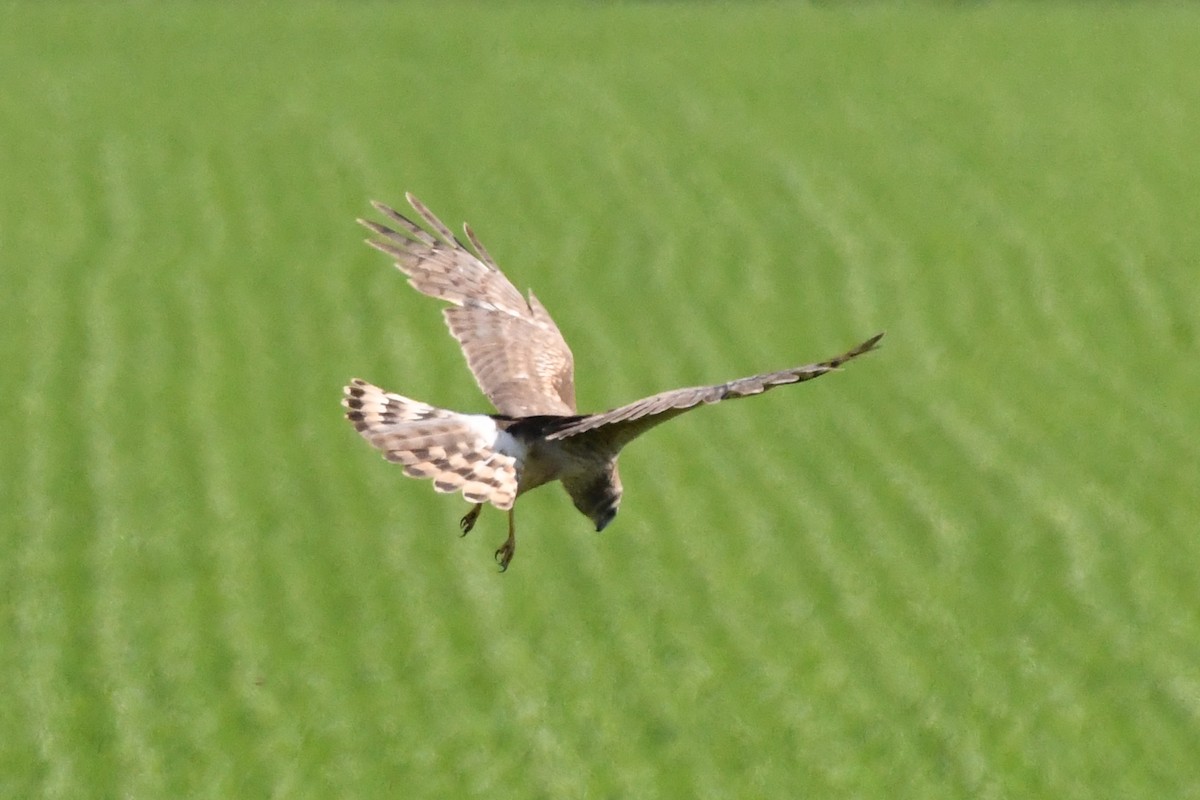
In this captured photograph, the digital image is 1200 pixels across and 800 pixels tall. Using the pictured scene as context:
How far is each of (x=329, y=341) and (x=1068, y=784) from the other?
860cm

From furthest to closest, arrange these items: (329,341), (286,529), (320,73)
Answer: (320,73)
(329,341)
(286,529)

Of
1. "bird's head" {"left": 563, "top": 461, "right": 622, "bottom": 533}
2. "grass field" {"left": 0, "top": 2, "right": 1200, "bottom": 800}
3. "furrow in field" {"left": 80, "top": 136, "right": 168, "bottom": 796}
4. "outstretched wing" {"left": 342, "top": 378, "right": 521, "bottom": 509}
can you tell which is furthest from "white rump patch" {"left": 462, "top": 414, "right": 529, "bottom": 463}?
"furrow in field" {"left": 80, "top": 136, "right": 168, "bottom": 796}

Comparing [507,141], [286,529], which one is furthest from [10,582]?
[507,141]

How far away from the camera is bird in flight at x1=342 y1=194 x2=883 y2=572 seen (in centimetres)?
652

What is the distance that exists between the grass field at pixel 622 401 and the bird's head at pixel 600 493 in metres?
5.42

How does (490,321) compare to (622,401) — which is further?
(622,401)

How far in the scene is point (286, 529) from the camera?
15719 millimetres

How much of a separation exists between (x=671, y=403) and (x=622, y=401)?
37.6 feet

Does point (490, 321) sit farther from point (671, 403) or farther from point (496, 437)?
point (671, 403)

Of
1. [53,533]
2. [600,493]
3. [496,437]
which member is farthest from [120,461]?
[496,437]

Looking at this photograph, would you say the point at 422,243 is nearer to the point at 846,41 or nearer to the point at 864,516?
the point at 864,516

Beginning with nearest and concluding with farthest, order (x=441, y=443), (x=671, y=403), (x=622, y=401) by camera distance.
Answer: (x=671, y=403) → (x=441, y=443) → (x=622, y=401)

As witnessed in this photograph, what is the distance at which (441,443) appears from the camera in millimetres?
6926

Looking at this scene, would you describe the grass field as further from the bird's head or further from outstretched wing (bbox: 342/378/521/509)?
outstretched wing (bbox: 342/378/521/509)
